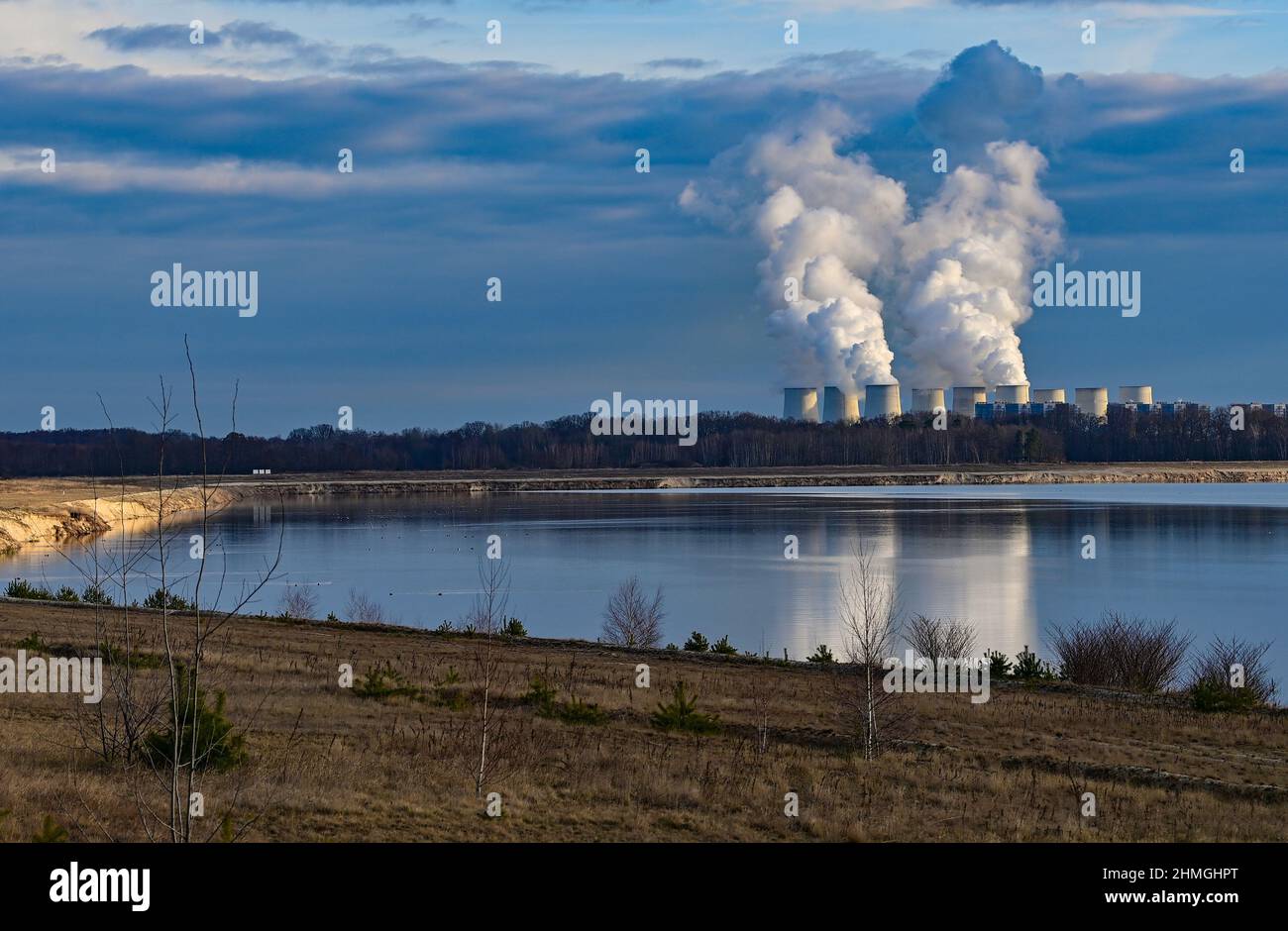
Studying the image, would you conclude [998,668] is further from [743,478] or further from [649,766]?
[743,478]

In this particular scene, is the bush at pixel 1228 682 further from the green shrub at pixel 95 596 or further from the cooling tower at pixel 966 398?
the cooling tower at pixel 966 398

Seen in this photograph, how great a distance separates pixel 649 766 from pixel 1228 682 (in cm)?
1124

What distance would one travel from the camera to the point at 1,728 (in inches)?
466

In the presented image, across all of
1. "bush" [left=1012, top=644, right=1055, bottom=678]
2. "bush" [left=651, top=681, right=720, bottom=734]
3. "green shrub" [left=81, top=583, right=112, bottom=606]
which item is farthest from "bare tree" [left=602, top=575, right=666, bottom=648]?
"bush" [left=651, top=681, right=720, bottom=734]

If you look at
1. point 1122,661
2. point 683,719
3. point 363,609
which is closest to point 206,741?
point 683,719

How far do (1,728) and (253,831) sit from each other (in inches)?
177

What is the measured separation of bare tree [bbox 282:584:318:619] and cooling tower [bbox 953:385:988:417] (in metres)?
85.6

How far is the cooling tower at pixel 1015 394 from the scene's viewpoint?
11581 centimetres

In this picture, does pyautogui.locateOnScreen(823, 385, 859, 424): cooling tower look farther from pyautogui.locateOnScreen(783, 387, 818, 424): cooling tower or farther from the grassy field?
the grassy field

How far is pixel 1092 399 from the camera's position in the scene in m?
130
